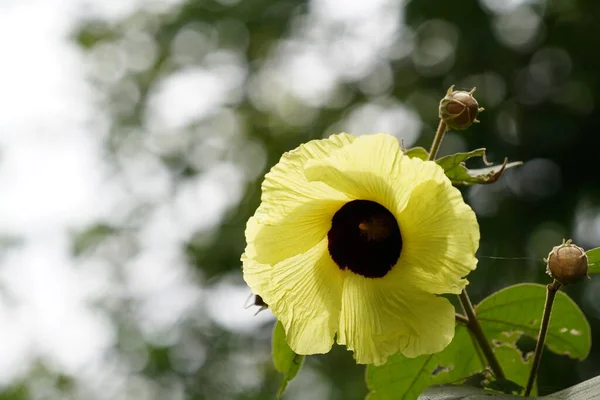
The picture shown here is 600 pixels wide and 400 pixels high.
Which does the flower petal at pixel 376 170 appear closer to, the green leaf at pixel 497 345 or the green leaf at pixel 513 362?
the green leaf at pixel 497 345

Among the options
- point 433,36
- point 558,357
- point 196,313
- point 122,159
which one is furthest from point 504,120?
point 122,159

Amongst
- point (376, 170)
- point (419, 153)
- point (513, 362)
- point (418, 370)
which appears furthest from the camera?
point (513, 362)

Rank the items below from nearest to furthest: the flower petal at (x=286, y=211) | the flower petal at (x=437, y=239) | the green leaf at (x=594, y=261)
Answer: the flower petal at (x=437, y=239) → the flower petal at (x=286, y=211) → the green leaf at (x=594, y=261)

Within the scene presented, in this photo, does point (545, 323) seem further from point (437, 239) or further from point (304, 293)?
point (304, 293)

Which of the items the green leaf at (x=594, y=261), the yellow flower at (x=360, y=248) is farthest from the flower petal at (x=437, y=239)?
the green leaf at (x=594, y=261)

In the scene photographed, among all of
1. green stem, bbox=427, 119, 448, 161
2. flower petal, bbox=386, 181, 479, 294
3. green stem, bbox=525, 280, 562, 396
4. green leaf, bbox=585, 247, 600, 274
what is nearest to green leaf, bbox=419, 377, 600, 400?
green stem, bbox=525, 280, 562, 396

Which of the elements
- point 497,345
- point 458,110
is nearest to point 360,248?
point 458,110

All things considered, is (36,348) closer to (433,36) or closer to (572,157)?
(433,36)
